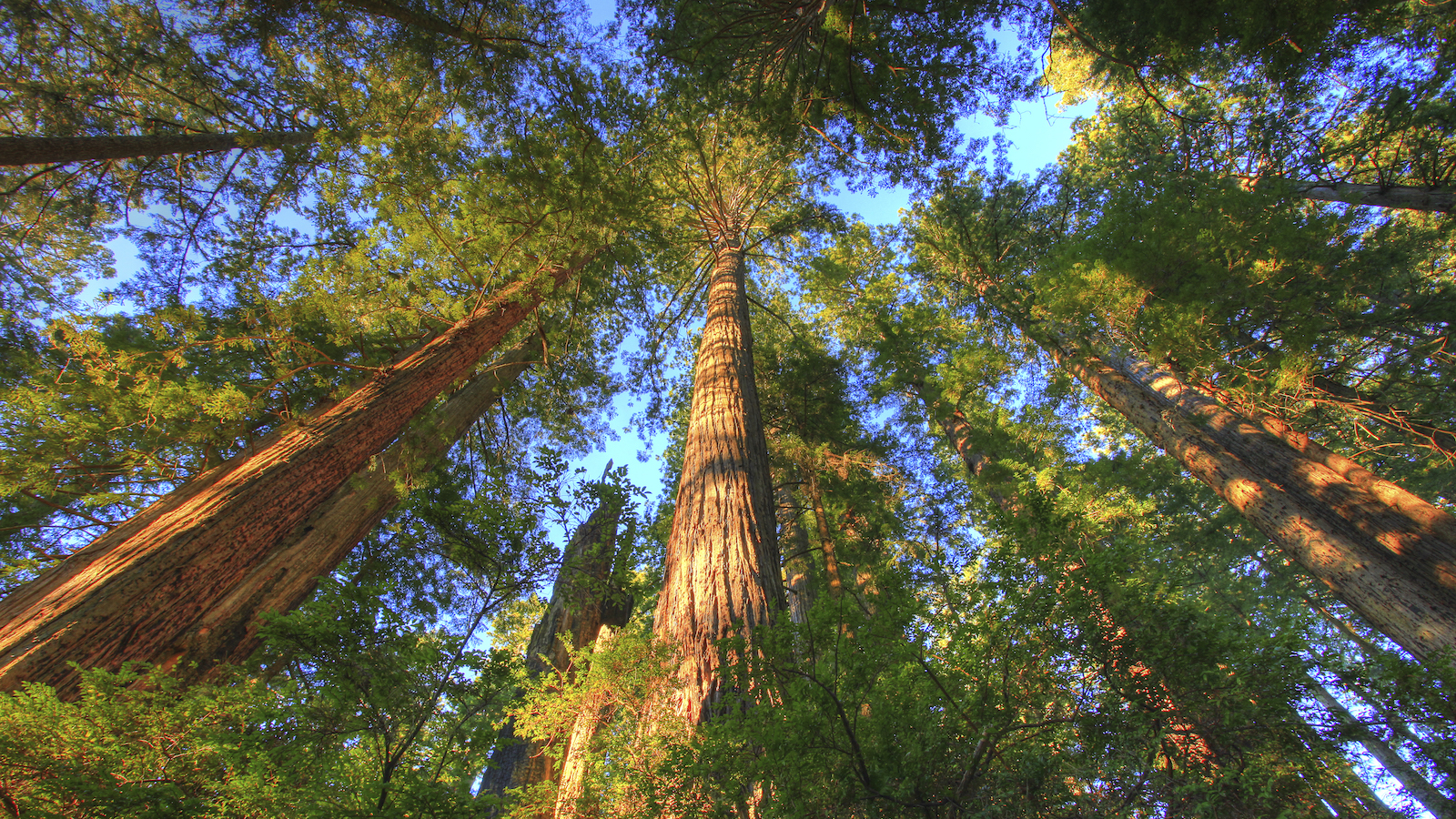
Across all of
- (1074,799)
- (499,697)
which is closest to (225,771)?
(499,697)

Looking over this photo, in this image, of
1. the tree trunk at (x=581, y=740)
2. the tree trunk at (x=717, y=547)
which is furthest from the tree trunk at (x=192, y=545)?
the tree trunk at (x=581, y=740)

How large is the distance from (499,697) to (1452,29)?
870cm

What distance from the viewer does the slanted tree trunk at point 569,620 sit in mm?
3451

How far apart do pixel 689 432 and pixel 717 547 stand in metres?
1.33

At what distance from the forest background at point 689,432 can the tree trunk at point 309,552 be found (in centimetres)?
3

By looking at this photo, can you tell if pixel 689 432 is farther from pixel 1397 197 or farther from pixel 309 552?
pixel 1397 197

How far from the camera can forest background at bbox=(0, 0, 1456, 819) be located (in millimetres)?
1421

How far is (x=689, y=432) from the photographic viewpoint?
395 cm

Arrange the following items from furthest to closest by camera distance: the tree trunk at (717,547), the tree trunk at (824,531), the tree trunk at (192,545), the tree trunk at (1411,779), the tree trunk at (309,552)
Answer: the tree trunk at (824,531) → the tree trunk at (309,552) → the tree trunk at (192,545) → the tree trunk at (717,547) → the tree trunk at (1411,779)

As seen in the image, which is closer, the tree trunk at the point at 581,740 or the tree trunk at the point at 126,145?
the tree trunk at the point at 581,740

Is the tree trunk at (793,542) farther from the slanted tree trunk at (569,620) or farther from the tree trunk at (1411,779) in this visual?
the tree trunk at (1411,779)

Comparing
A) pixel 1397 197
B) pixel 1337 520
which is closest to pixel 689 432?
pixel 1337 520

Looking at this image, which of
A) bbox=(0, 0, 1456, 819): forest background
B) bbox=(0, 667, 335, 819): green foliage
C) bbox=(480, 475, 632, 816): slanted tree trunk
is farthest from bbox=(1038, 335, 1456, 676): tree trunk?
bbox=(0, 667, 335, 819): green foliage

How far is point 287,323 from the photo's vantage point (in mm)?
3652
